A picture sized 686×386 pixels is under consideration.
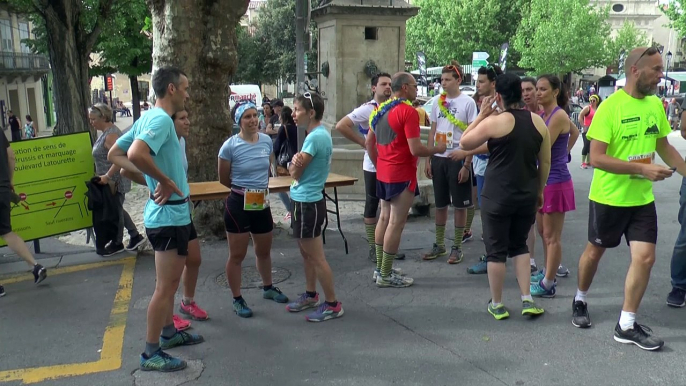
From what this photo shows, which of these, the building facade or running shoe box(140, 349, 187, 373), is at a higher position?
the building facade

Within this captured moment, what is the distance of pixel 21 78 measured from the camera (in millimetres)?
37844

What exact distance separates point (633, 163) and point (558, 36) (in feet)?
137

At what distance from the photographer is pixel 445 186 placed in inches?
241

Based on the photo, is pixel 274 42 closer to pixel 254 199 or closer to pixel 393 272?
pixel 393 272

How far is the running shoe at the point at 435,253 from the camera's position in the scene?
6.28 m

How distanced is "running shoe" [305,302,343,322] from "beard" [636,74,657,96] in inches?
108

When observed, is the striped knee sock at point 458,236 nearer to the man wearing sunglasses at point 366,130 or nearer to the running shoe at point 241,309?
the man wearing sunglasses at point 366,130

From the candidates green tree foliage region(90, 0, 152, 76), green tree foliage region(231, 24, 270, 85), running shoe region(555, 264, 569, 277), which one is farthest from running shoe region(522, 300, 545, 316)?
green tree foliage region(231, 24, 270, 85)

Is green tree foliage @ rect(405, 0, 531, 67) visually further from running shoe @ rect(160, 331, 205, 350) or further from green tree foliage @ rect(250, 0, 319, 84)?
running shoe @ rect(160, 331, 205, 350)

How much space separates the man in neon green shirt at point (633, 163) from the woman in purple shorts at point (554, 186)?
801mm

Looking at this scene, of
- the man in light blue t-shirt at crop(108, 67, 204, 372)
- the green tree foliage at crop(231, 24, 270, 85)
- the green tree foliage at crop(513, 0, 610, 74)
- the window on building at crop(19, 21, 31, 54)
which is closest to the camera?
the man in light blue t-shirt at crop(108, 67, 204, 372)

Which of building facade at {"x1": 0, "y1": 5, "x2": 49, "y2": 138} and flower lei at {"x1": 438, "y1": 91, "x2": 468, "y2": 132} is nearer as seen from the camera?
flower lei at {"x1": 438, "y1": 91, "x2": 468, "y2": 132}

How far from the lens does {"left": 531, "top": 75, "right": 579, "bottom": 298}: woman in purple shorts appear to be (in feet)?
16.2

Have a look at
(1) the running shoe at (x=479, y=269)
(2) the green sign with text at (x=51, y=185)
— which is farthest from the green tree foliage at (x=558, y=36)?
(2) the green sign with text at (x=51, y=185)
